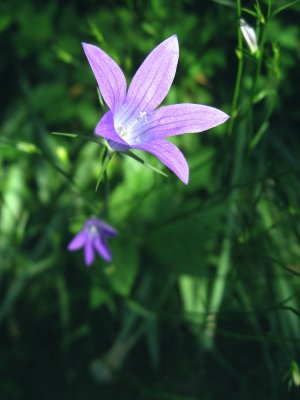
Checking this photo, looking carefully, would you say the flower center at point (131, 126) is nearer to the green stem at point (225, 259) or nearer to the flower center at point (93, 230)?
the flower center at point (93, 230)

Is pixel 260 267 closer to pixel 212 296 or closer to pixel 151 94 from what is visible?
pixel 212 296

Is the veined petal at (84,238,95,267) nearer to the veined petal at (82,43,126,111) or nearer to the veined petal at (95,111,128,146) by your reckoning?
the veined petal at (82,43,126,111)

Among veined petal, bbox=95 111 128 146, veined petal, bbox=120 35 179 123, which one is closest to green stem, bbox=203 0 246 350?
veined petal, bbox=120 35 179 123

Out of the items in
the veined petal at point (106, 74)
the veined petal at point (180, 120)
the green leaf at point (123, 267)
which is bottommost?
the green leaf at point (123, 267)

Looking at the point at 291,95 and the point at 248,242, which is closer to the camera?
the point at 248,242

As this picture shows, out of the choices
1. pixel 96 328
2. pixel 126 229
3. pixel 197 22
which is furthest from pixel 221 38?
pixel 96 328

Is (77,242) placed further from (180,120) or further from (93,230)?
(180,120)

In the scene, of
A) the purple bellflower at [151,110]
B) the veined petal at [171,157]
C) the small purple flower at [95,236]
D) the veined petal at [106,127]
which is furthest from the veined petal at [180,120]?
the small purple flower at [95,236]
